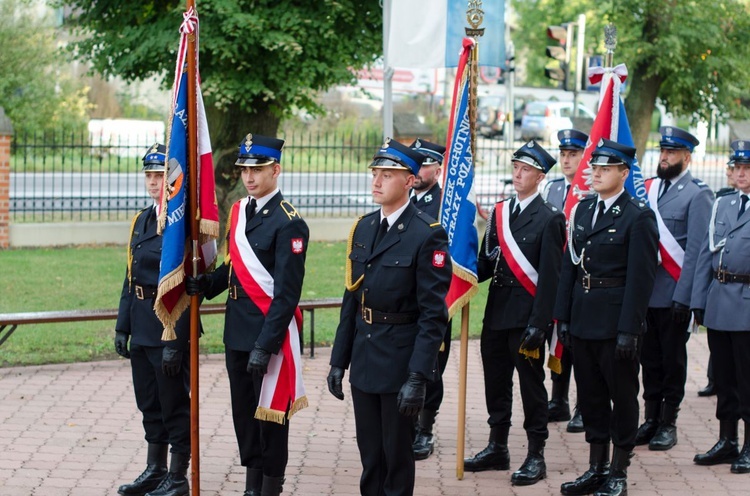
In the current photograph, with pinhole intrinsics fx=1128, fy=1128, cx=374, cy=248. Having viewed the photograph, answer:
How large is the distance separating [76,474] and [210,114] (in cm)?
991

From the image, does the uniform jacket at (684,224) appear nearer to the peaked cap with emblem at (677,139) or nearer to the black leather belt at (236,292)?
the peaked cap with emblem at (677,139)

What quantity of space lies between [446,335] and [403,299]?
6.21 ft

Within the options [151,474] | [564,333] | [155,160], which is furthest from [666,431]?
[155,160]

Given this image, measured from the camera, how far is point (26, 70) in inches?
1072

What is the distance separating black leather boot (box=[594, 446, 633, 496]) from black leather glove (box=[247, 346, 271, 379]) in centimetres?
225

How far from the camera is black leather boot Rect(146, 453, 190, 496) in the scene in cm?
670

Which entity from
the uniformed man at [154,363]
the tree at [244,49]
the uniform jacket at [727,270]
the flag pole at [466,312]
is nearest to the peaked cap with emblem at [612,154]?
the flag pole at [466,312]

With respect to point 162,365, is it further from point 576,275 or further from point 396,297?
point 576,275

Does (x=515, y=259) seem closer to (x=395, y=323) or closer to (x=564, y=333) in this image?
(x=564, y=333)

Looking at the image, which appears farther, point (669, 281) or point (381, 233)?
point (669, 281)

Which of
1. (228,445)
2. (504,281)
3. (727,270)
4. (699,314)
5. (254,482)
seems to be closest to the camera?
(254,482)

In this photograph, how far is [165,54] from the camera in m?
15.0

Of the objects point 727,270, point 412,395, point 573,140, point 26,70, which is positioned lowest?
point 412,395

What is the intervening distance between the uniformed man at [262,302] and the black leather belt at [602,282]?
1785 mm
